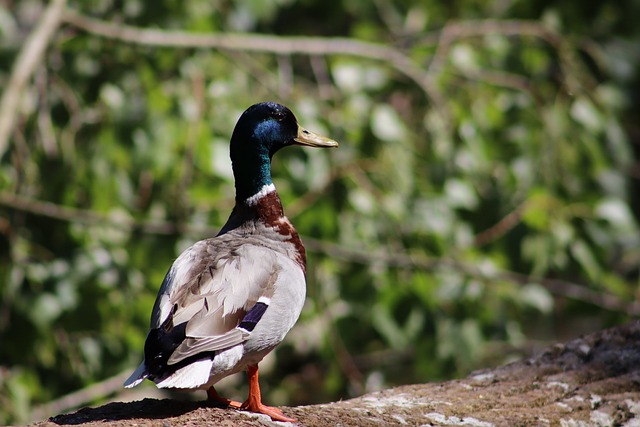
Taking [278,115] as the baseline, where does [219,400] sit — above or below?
below

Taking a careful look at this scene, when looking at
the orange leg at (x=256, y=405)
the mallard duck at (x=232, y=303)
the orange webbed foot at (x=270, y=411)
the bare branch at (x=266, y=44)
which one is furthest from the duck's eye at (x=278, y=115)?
the bare branch at (x=266, y=44)

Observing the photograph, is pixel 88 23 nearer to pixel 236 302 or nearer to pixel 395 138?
pixel 395 138

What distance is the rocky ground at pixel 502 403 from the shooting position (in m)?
2.70

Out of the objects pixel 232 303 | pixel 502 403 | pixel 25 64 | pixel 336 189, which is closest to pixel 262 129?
pixel 232 303

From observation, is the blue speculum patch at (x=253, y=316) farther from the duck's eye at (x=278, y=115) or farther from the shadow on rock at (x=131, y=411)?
the duck's eye at (x=278, y=115)

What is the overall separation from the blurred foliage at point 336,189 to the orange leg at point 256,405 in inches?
76.4

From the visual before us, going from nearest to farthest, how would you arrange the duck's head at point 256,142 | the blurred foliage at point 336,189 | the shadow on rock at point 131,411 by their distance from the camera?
1. the shadow on rock at point 131,411
2. the duck's head at point 256,142
3. the blurred foliage at point 336,189

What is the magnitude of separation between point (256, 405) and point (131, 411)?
0.34 metres

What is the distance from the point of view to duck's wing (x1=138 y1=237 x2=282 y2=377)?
272 cm

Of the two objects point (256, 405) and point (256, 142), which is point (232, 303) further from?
point (256, 142)

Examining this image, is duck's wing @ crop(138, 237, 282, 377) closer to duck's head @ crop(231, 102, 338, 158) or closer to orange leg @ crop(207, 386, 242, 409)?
orange leg @ crop(207, 386, 242, 409)

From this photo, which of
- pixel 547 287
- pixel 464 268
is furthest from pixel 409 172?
pixel 547 287

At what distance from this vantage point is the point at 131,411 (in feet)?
9.00

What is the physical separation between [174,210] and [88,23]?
1033 millimetres
